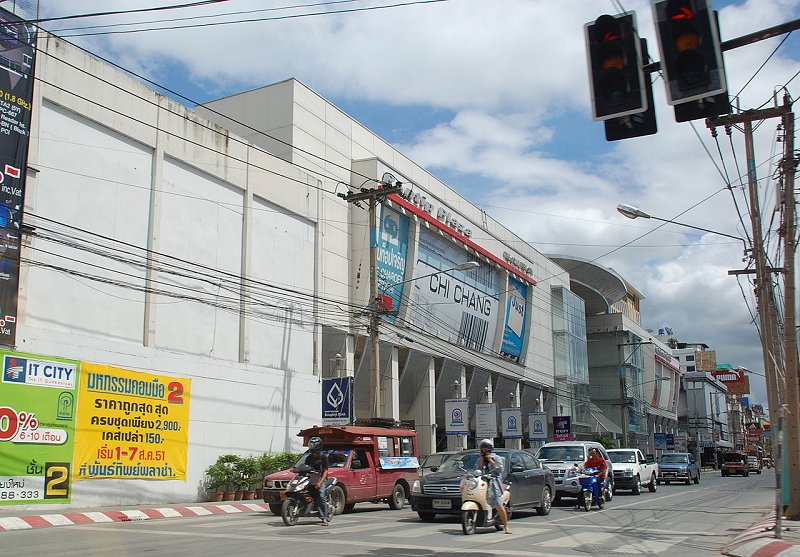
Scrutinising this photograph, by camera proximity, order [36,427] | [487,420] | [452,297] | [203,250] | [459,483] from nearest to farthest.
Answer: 1. [459,483]
2. [36,427]
3. [203,250]
4. [487,420]
5. [452,297]

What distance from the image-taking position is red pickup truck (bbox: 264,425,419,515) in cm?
1845

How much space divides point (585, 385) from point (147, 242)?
51538mm

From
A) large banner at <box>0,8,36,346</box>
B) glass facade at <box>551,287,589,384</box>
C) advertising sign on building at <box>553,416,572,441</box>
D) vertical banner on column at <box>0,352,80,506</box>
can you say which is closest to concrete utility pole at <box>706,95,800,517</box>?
vertical banner on column at <box>0,352,80,506</box>

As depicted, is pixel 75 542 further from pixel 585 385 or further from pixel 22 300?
pixel 585 385

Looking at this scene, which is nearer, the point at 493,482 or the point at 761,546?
the point at 761,546

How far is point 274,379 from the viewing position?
91.2 feet

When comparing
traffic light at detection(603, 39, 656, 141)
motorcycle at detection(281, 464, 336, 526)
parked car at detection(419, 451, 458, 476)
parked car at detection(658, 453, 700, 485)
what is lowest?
parked car at detection(658, 453, 700, 485)

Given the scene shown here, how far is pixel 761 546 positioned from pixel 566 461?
1151 cm

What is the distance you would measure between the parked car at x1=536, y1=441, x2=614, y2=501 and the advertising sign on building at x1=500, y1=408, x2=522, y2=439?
1244 centimetres

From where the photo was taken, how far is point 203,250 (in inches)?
1006

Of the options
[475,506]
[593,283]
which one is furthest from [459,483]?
[593,283]

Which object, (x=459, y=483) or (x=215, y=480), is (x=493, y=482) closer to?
(x=459, y=483)

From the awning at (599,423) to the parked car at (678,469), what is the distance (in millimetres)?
25947

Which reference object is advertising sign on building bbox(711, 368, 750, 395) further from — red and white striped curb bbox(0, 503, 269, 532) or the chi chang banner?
red and white striped curb bbox(0, 503, 269, 532)
